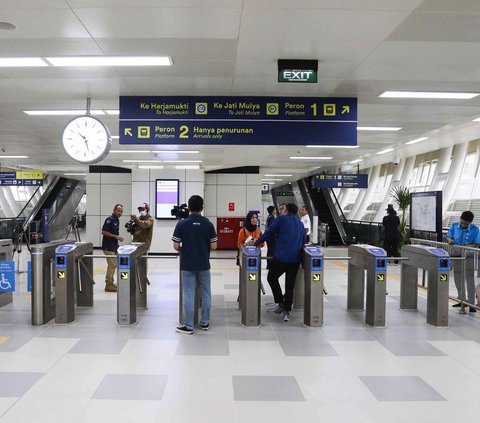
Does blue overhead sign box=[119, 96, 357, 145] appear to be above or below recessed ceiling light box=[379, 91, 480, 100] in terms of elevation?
below

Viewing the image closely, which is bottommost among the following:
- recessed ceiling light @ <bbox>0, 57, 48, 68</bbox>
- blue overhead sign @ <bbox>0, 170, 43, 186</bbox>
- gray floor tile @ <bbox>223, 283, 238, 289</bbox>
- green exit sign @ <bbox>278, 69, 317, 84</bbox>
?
gray floor tile @ <bbox>223, 283, 238, 289</bbox>

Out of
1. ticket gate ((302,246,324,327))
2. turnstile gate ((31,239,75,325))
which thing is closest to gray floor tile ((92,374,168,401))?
turnstile gate ((31,239,75,325))

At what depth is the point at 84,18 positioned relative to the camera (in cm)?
403

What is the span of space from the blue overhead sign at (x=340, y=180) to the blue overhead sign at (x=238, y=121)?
34.1ft

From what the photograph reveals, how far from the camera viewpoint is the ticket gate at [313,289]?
596cm

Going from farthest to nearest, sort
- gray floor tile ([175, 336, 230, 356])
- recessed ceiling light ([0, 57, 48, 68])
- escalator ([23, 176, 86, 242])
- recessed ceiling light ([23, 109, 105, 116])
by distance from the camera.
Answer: escalator ([23, 176, 86, 242])
recessed ceiling light ([23, 109, 105, 116])
recessed ceiling light ([0, 57, 48, 68])
gray floor tile ([175, 336, 230, 356])

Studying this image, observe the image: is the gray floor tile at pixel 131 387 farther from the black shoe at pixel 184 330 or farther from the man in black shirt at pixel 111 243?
the man in black shirt at pixel 111 243

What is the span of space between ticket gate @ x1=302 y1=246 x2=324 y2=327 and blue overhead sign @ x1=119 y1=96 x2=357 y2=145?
5.28ft

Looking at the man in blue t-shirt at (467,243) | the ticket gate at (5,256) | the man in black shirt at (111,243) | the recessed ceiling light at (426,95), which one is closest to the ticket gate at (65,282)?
the ticket gate at (5,256)

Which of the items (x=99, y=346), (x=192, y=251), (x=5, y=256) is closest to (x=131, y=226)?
(x=5, y=256)

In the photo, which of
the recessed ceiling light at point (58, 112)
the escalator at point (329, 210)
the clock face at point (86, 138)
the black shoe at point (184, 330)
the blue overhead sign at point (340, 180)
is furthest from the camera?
→ the escalator at point (329, 210)

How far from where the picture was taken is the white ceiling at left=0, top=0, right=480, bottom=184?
384 centimetres

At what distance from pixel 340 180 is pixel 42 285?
1299cm

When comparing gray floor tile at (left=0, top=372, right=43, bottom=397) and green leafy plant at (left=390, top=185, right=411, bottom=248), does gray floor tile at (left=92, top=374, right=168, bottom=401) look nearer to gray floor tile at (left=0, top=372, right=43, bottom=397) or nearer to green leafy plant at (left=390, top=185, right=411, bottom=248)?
gray floor tile at (left=0, top=372, right=43, bottom=397)
